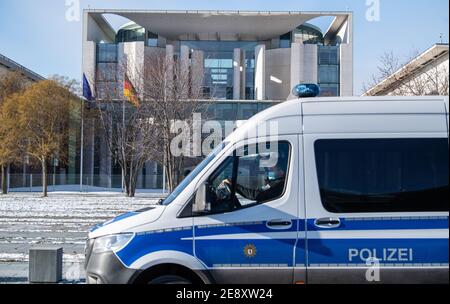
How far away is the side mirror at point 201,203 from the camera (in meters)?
5.40

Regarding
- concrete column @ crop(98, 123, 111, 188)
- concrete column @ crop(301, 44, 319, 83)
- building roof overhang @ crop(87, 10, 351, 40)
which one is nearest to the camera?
concrete column @ crop(98, 123, 111, 188)

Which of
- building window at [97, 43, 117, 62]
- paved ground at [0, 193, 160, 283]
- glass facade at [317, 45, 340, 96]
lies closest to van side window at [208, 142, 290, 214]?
paved ground at [0, 193, 160, 283]

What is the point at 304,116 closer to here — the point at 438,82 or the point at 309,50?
the point at 438,82

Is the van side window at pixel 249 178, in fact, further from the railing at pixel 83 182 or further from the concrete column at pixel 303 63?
the concrete column at pixel 303 63

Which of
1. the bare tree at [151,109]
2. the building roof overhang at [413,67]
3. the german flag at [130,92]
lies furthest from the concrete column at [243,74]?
the building roof overhang at [413,67]

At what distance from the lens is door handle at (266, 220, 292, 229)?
527 cm

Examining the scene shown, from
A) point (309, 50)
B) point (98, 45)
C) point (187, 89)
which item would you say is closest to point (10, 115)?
point (187, 89)

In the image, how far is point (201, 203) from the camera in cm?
541

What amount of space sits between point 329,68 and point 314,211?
5690 cm

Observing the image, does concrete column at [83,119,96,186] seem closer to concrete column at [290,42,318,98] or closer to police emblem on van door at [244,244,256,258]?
concrete column at [290,42,318,98]

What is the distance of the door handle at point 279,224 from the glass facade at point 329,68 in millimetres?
55637

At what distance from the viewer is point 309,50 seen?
59750 millimetres

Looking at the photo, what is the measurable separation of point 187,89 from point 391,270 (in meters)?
21.1

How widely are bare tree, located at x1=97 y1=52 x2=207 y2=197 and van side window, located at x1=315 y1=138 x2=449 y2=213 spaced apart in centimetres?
1762
